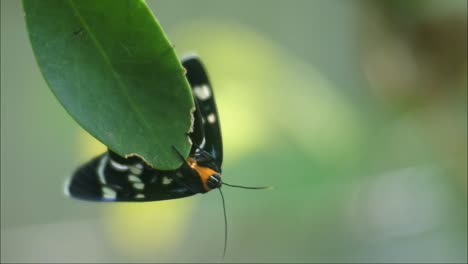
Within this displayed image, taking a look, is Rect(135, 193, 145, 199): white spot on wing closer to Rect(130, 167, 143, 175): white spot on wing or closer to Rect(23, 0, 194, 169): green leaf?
Rect(130, 167, 143, 175): white spot on wing

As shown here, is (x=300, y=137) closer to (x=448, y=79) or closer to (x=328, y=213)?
(x=328, y=213)

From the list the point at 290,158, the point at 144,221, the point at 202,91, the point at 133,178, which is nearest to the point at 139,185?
the point at 133,178

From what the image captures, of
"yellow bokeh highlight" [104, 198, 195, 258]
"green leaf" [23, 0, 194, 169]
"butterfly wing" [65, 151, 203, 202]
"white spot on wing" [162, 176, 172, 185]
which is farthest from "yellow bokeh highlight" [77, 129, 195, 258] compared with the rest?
"green leaf" [23, 0, 194, 169]

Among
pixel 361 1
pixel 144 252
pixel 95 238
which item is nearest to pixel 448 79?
pixel 361 1

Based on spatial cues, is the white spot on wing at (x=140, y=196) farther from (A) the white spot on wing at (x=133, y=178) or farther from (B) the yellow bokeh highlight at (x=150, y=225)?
(B) the yellow bokeh highlight at (x=150, y=225)

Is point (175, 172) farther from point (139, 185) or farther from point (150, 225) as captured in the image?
point (150, 225)
